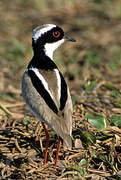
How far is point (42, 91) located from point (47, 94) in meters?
0.08

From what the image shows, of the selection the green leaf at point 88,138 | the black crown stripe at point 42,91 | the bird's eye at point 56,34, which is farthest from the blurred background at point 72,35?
the black crown stripe at point 42,91

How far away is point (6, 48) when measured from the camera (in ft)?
26.3

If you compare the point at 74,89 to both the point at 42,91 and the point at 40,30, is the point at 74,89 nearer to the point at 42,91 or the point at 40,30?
the point at 40,30

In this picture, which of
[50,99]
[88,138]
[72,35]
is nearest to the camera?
[50,99]

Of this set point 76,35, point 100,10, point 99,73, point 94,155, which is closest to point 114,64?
point 99,73

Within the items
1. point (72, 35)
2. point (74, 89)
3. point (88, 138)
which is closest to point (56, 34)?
point (88, 138)

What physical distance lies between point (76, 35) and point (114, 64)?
5.71 feet

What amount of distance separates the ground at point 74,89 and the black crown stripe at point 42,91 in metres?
0.57

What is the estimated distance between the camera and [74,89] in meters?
6.49

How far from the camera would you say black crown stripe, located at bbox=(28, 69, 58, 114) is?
4.03 m

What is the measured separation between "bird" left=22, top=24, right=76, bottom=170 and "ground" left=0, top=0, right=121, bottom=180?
0.29m

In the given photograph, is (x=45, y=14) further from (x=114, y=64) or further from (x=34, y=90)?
(x=34, y=90)

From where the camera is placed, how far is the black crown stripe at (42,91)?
403 cm

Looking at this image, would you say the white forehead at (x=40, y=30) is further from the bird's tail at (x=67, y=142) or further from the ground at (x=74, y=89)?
the bird's tail at (x=67, y=142)
